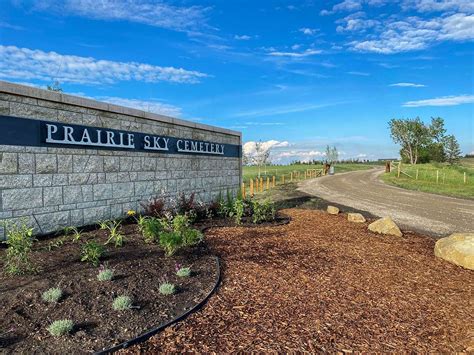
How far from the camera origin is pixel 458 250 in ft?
22.4

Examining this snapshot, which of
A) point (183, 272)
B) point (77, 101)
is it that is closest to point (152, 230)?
point (183, 272)

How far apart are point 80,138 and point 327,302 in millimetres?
5824

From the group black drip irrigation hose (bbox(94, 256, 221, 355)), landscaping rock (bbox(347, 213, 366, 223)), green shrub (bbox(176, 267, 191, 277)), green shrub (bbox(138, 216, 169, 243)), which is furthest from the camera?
landscaping rock (bbox(347, 213, 366, 223))

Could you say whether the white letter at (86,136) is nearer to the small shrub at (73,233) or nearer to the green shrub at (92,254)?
the small shrub at (73,233)

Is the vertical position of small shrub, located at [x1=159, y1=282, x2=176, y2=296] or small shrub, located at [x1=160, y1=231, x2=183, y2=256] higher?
small shrub, located at [x1=160, y1=231, x2=183, y2=256]

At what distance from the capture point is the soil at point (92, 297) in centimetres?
349

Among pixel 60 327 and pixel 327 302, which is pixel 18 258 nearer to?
pixel 60 327

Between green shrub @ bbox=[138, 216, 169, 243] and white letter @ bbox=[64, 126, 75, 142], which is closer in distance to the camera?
green shrub @ bbox=[138, 216, 169, 243]

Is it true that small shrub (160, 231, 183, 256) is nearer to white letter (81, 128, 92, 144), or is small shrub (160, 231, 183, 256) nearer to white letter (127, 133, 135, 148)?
white letter (81, 128, 92, 144)

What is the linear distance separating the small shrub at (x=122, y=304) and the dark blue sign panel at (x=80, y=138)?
403 cm

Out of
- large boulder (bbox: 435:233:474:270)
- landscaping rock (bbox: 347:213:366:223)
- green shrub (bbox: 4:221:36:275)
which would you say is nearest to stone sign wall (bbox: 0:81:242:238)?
green shrub (bbox: 4:221:36:275)

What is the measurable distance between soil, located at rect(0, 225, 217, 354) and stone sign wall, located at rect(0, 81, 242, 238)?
55.4 inches

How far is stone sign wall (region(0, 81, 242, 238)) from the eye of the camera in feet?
21.5

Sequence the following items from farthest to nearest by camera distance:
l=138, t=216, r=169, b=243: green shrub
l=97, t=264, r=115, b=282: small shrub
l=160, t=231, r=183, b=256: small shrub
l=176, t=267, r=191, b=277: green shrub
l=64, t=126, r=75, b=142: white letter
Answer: l=64, t=126, r=75, b=142: white letter → l=138, t=216, r=169, b=243: green shrub → l=160, t=231, r=183, b=256: small shrub → l=176, t=267, r=191, b=277: green shrub → l=97, t=264, r=115, b=282: small shrub
